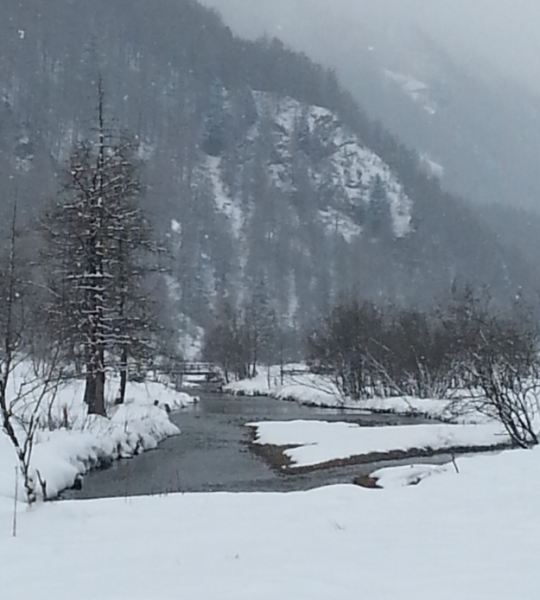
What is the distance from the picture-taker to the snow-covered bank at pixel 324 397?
35.5 meters

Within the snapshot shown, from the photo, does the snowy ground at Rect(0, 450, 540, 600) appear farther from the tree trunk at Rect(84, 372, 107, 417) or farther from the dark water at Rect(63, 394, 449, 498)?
the tree trunk at Rect(84, 372, 107, 417)

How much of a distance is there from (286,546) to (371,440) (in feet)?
50.3

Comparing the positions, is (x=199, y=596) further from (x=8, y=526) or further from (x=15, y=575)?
(x=8, y=526)

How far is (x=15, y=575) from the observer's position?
18.9 ft

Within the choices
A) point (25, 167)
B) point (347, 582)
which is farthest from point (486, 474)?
point (25, 167)

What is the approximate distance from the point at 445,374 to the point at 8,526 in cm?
3567

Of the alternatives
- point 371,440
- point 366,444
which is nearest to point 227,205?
point 371,440

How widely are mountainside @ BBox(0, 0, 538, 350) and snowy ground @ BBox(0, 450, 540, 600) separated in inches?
3594

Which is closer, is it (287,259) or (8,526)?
(8,526)

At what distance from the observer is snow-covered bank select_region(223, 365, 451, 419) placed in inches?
1396

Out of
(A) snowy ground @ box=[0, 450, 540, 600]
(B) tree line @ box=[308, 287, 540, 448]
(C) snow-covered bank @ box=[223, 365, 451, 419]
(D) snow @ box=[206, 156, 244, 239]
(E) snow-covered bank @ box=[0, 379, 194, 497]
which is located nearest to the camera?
(A) snowy ground @ box=[0, 450, 540, 600]

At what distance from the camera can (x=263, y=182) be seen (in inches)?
6265

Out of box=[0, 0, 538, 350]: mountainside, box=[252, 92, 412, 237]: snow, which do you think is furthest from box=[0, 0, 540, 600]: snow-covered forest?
box=[252, 92, 412, 237]: snow

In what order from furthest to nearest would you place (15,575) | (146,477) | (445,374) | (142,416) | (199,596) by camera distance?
1. (445,374)
2. (142,416)
3. (146,477)
4. (15,575)
5. (199,596)
